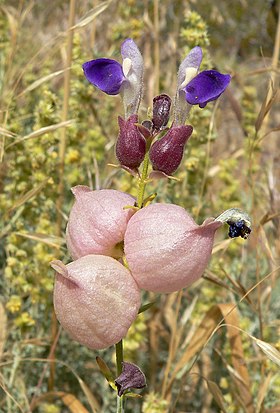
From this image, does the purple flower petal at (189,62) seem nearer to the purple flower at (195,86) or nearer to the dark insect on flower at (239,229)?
the purple flower at (195,86)

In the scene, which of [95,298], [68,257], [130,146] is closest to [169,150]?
[130,146]

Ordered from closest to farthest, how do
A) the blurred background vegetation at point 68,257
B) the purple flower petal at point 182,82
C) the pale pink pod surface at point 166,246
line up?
the pale pink pod surface at point 166,246 → the purple flower petal at point 182,82 → the blurred background vegetation at point 68,257

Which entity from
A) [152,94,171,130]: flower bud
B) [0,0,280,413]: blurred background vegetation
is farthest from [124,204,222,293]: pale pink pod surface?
[0,0,280,413]: blurred background vegetation

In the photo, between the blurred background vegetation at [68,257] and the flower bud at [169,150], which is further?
the blurred background vegetation at [68,257]

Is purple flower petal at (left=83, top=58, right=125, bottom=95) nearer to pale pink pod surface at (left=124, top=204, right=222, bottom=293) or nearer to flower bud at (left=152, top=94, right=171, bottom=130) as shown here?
flower bud at (left=152, top=94, right=171, bottom=130)

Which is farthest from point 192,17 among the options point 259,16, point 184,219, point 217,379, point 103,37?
point 259,16

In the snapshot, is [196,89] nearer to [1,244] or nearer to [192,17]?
[192,17]

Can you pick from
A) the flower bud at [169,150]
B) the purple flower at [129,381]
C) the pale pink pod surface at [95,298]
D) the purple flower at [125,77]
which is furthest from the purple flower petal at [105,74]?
the purple flower at [129,381]
